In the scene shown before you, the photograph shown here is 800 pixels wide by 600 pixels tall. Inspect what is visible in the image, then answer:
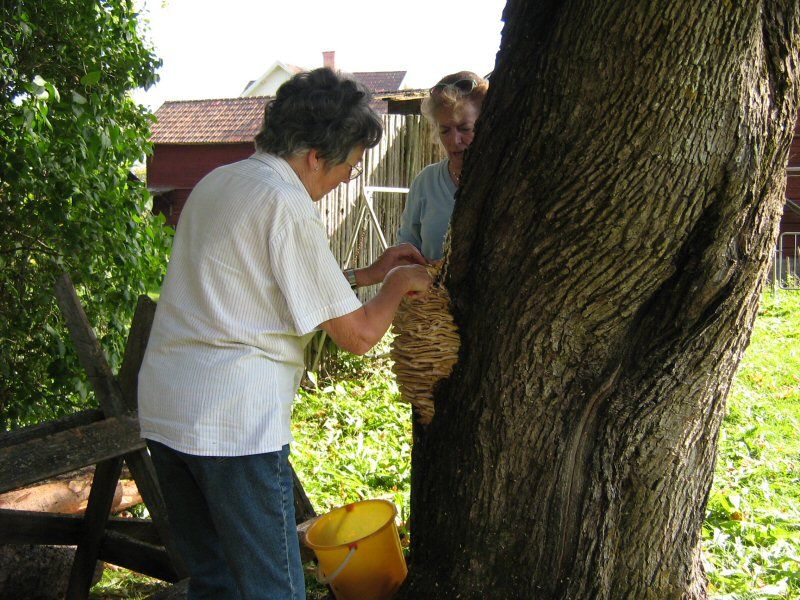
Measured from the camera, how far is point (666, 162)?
6.55 ft

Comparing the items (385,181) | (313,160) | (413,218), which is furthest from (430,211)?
(385,181)

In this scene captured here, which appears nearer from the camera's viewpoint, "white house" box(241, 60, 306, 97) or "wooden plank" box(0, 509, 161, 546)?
"wooden plank" box(0, 509, 161, 546)

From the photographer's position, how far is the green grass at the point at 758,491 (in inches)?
133

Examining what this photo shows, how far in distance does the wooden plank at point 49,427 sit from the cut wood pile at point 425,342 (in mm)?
1657

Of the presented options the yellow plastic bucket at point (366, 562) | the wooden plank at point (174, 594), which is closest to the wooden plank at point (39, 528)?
the wooden plank at point (174, 594)

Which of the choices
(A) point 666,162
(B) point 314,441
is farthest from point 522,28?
(B) point 314,441

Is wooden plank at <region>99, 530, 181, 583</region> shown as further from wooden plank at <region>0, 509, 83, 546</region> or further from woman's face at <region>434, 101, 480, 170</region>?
woman's face at <region>434, 101, 480, 170</region>

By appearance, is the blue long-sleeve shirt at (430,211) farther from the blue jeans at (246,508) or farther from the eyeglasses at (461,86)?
the blue jeans at (246,508)

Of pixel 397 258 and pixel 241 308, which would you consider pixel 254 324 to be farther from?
pixel 397 258

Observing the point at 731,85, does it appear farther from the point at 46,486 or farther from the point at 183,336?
the point at 46,486

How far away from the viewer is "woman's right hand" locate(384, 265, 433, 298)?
7.61 feet

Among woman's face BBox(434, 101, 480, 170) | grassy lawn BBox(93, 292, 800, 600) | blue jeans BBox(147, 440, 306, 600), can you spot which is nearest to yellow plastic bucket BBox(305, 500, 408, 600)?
blue jeans BBox(147, 440, 306, 600)

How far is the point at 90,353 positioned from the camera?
3275mm

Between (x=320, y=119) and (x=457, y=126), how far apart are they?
3.52 feet
